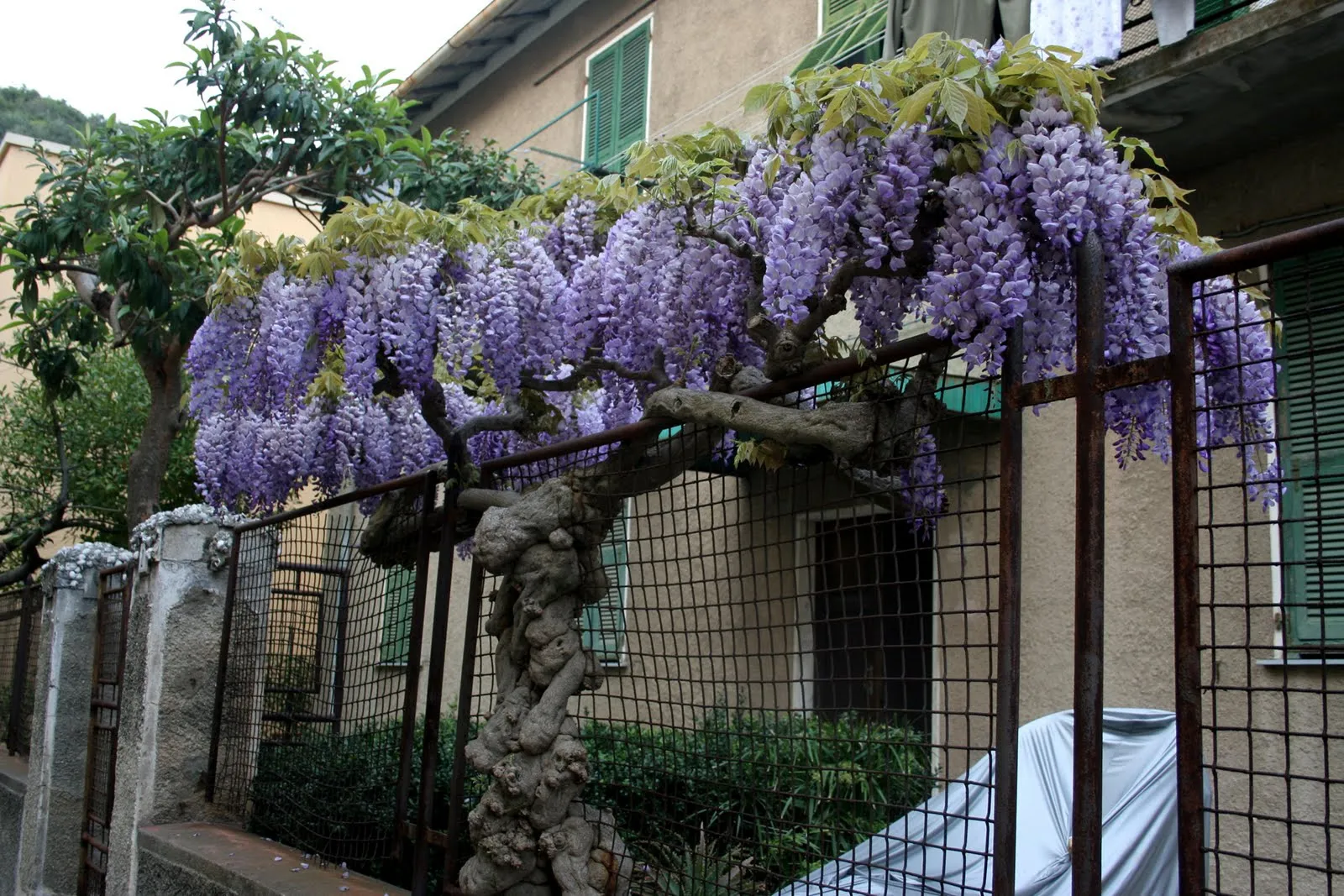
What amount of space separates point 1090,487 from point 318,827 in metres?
4.28

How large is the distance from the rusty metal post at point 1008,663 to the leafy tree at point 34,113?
123ft

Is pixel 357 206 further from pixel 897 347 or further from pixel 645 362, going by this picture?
pixel 897 347

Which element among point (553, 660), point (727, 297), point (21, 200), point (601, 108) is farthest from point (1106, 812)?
point (21, 200)

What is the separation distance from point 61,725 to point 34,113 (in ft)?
118

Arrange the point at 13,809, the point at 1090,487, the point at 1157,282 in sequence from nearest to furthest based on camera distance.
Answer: the point at 1090,487, the point at 1157,282, the point at 13,809

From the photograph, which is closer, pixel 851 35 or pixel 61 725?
pixel 61 725

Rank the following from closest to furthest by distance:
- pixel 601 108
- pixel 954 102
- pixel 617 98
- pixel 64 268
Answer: pixel 954 102 < pixel 64 268 < pixel 617 98 < pixel 601 108

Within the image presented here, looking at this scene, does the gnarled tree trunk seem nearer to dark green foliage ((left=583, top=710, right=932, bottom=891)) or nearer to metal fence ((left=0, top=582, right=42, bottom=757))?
metal fence ((left=0, top=582, right=42, bottom=757))

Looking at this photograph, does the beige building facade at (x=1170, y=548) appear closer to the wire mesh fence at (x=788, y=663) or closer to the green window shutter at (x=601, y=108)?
the wire mesh fence at (x=788, y=663)

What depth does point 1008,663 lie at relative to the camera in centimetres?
248

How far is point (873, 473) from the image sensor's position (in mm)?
2934

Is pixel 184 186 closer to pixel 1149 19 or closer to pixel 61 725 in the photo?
pixel 61 725

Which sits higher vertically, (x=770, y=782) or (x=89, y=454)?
(x=89, y=454)

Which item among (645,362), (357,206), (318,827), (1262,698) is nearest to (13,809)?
(318,827)
